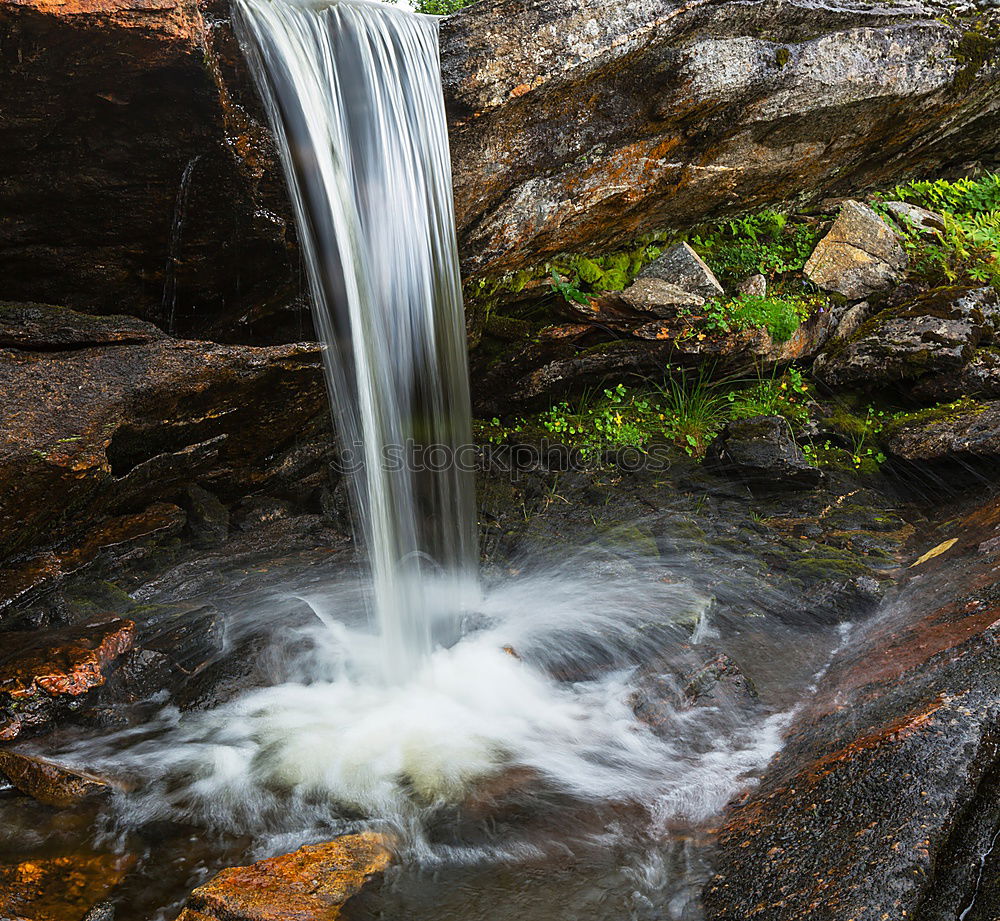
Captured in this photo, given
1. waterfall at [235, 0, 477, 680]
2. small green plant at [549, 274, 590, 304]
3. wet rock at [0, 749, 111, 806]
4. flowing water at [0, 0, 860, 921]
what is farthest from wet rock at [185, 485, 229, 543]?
small green plant at [549, 274, 590, 304]

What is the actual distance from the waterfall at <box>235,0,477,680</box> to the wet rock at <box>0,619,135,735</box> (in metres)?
1.54

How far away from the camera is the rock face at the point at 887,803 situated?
2.11m

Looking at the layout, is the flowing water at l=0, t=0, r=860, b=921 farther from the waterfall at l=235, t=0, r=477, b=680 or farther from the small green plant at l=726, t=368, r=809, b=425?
the small green plant at l=726, t=368, r=809, b=425

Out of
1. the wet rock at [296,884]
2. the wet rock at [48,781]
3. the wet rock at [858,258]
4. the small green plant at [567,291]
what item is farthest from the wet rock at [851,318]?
the wet rock at [48,781]

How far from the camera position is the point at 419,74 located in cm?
495


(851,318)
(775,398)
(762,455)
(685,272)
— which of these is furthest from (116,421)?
(851,318)

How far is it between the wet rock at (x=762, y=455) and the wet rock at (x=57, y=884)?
16.0ft

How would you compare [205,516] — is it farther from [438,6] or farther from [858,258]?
[858,258]

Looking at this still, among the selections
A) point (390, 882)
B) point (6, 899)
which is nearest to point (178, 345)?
point (6, 899)

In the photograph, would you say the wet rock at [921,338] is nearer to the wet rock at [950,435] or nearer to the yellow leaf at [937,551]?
the wet rock at [950,435]

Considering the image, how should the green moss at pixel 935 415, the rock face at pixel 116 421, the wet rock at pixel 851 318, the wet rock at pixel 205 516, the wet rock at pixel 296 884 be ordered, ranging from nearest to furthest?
1. the wet rock at pixel 296 884
2. the rock face at pixel 116 421
3. the wet rock at pixel 205 516
4. the green moss at pixel 935 415
5. the wet rock at pixel 851 318

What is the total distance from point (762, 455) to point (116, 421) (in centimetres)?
470

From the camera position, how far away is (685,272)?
6.64 m

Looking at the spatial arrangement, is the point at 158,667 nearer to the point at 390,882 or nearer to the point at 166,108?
the point at 390,882
